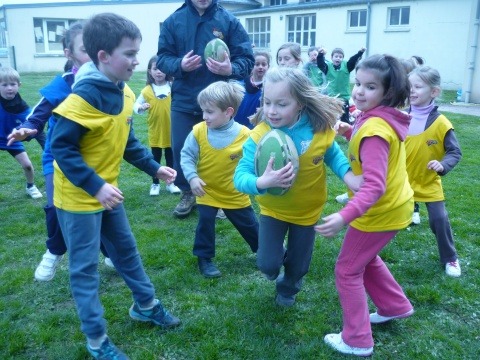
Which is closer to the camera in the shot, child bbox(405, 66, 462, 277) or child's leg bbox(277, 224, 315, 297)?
child's leg bbox(277, 224, 315, 297)

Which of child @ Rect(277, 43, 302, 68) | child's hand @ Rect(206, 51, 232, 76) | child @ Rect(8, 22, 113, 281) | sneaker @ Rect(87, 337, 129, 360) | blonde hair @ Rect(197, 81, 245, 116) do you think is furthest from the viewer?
child @ Rect(277, 43, 302, 68)

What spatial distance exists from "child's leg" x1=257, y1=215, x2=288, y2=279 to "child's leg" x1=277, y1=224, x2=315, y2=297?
0.08 m

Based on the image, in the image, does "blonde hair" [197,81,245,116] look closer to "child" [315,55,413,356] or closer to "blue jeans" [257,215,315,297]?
"blue jeans" [257,215,315,297]

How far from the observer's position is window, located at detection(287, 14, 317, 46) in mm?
28641

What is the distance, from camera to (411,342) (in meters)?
3.12

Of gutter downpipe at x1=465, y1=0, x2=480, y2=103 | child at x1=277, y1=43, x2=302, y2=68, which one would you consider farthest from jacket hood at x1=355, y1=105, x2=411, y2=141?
gutter downpipe at x1=465, y1=0, x2=480, y2=103

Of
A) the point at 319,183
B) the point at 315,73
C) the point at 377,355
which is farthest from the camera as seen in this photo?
the point at 315,73

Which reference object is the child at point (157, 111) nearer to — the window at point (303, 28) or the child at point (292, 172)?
the child at point (292, 172)

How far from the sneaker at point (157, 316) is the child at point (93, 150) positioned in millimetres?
388

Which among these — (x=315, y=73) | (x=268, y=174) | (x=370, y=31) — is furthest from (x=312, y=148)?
(x=370, y=31)

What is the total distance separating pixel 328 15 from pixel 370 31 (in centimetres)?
335

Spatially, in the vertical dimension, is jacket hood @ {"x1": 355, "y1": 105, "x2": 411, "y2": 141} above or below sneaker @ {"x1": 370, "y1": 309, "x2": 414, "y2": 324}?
above

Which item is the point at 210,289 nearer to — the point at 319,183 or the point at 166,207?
the point at 319,183

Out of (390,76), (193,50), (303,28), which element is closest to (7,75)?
(193,50)
